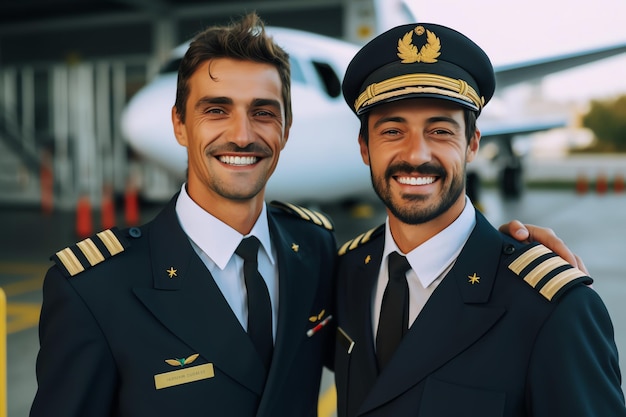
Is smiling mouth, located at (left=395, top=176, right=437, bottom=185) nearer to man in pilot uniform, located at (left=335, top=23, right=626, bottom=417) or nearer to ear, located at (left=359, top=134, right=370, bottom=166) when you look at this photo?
man in pilot uniform, located at (left=335, top=23, right=626, bottom=417)

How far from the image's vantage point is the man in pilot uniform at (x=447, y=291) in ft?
4.81

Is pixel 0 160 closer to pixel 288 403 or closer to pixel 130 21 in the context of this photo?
pixel 130 21

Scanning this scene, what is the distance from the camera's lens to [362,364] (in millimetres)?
1779

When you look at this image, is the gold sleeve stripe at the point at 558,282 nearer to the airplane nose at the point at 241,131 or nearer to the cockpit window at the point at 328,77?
the airplane nose at the point at 241,131

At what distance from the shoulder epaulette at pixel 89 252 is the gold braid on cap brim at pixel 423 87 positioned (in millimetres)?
889

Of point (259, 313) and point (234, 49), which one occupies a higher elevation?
point (234, 49)

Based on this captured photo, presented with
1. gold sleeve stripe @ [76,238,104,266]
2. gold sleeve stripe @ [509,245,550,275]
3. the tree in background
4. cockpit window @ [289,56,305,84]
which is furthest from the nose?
the tree in background

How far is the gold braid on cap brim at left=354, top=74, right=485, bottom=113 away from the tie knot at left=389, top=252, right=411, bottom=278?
47 centimetres

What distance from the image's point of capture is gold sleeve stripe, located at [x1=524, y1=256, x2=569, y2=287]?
1574 millimetres

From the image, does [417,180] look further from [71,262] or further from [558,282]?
[71,262]

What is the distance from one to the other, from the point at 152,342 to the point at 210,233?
39cm

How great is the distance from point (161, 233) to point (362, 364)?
760mm

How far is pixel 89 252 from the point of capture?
1.77m

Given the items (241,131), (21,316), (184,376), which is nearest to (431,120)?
(241,131)
